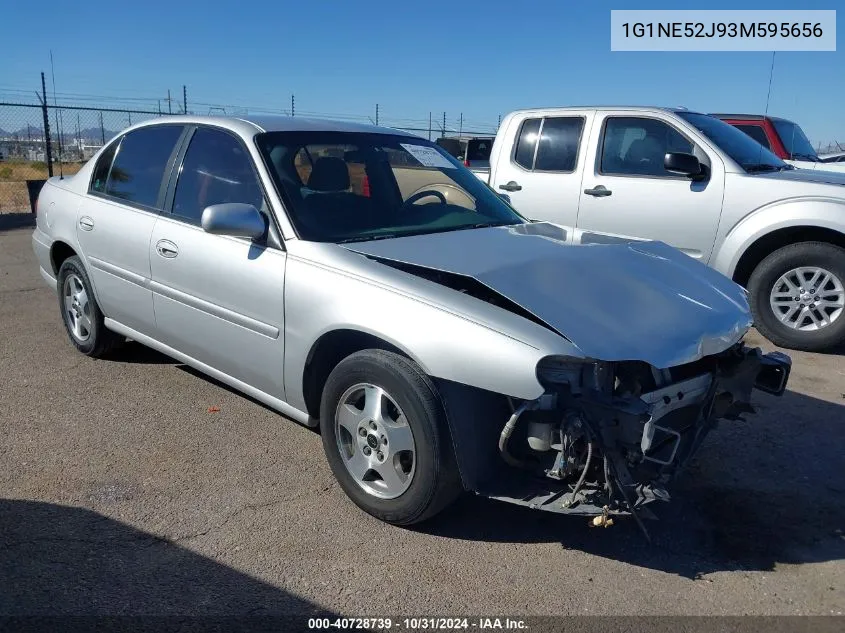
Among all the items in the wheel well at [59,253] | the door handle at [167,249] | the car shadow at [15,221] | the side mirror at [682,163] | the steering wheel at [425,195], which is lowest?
the car shadow at [15,221]

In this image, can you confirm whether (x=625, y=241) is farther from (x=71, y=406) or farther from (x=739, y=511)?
(x=71, y=406)

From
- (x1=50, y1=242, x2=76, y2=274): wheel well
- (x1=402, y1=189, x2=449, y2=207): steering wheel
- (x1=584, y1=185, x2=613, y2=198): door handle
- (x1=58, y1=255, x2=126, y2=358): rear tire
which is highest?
(x1=402, y1=189, x2=449, y2=207): steering wheel

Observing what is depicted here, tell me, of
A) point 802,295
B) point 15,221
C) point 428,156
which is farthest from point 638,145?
point 15,221

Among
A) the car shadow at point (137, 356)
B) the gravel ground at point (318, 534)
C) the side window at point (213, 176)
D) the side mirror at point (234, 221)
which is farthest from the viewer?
the car shadow at point (137, 356)

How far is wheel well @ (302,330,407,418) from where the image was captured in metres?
3.33

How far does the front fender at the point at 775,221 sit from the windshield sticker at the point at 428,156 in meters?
2.93

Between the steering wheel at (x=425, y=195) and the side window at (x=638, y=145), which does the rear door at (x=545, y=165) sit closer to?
the side window at (x=638, y=145)

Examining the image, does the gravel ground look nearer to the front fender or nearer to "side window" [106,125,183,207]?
"side window" [106,125,183,207]

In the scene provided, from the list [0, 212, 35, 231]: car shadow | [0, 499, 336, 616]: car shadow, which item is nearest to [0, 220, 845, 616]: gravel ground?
[0, 499, 336, 616]: car shadow

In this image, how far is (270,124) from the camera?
4.22 m

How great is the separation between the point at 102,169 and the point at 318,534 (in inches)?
128

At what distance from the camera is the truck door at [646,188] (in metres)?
6.50

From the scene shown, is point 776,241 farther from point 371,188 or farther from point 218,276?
point 218,276

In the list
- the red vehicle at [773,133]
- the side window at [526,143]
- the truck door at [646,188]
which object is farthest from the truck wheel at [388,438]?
the red vehicle at [773,133]
